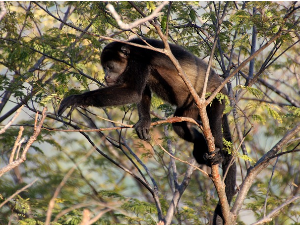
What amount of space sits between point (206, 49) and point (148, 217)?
2.99m

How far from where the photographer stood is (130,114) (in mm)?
6422

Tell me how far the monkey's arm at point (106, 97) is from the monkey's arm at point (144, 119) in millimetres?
363

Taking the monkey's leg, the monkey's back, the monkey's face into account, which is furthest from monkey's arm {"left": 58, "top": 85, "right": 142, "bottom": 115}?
the monkey's leg

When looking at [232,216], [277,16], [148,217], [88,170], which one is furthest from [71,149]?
[277,16]

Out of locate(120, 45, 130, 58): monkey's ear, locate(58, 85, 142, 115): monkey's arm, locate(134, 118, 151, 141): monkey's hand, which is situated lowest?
locate(134, 118, 151, 141): monkey's hand

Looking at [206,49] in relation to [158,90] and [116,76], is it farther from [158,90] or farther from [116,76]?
[116,76]

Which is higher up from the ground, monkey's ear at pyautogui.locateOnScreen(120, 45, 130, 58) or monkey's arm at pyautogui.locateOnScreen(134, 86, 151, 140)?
monkey's ear at pyautogui.locateOnScreen(120, 45, 130, 58)

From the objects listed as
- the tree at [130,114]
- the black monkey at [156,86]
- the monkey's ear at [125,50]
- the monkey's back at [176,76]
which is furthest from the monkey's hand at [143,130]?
the monkey's ear at [125,50]

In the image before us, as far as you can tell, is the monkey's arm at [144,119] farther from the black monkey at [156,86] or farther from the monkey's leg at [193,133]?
the monkey's leg at [193,133]

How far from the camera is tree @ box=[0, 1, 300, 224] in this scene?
4.24 meters

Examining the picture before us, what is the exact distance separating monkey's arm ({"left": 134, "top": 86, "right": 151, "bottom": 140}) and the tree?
33cm

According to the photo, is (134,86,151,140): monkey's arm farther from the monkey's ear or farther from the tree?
the monkey's ear

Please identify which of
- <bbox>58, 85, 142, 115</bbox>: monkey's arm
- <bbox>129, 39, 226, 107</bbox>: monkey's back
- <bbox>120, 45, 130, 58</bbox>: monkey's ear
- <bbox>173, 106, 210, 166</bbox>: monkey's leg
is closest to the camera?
<bbox>58, 85, 142, 115</bbox>: monkey's arm

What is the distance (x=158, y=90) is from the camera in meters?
5.97
